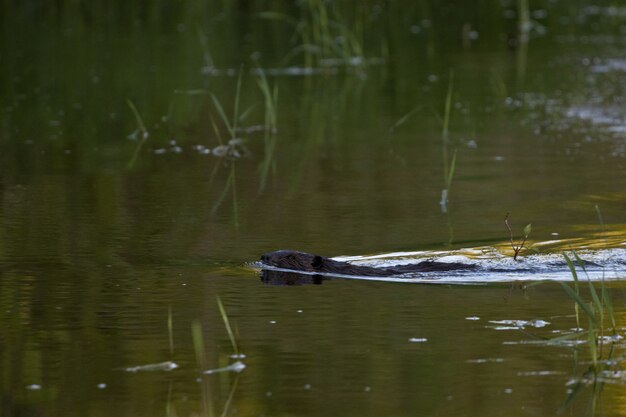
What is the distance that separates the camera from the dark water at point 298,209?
6.19m

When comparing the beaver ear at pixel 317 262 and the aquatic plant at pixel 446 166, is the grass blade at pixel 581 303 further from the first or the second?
the aquatic plant at pixel 446 166

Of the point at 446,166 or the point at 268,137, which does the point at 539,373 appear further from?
the point at 268,137

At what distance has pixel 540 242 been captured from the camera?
930 cm

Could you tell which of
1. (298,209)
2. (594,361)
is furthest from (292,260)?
(594,361)

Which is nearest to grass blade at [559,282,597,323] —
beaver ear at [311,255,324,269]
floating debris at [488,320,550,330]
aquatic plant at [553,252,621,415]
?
aquatic plant at [553,252,621,415]

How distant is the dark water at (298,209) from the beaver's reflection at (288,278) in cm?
10

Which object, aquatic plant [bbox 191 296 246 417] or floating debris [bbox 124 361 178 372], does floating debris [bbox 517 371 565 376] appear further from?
floating debris [bbox 124 361 178 372]

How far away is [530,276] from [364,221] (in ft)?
6.56

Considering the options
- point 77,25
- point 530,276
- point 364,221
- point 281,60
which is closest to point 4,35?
point 77,25

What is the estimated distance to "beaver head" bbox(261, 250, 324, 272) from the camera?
852 cm

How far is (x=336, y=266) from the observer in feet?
28.0

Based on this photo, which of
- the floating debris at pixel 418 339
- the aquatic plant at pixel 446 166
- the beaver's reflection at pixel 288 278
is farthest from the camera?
the aquatic plant at pixel 446 166

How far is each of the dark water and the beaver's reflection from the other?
10cm

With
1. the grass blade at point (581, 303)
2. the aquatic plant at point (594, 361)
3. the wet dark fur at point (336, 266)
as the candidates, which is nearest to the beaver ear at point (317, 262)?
the wet dark fur at point (336, 266)
